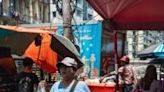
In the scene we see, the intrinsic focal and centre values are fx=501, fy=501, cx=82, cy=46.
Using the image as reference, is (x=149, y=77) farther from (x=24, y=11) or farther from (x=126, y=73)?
(x=24, y=11)

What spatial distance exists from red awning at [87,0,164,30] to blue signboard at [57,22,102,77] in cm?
709

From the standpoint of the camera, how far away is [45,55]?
961cm

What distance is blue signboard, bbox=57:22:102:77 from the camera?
15.4m

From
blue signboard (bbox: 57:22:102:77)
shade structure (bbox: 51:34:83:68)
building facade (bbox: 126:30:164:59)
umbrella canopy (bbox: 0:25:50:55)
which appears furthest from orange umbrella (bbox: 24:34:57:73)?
building facade (bbox: 126:30:164:59)

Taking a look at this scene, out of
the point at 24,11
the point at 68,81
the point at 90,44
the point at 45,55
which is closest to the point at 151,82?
the point at 45,55

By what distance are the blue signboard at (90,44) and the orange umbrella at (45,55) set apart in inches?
217

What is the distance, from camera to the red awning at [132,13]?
7.37m

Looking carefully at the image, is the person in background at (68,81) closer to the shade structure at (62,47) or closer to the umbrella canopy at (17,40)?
the umbrella canopy at (17,40)

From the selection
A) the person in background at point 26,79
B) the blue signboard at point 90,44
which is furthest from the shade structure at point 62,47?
the blue signboard at point 90,44

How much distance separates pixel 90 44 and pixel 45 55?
6.34 metres

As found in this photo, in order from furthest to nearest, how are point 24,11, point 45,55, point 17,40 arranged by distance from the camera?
point 24,11 < point 17,40 < point 45,55

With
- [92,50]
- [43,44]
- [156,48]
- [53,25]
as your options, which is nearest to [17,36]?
[43,44]

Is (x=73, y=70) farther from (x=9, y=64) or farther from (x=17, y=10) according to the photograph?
(x=17, y=10)

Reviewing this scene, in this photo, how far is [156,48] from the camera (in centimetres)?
1836
